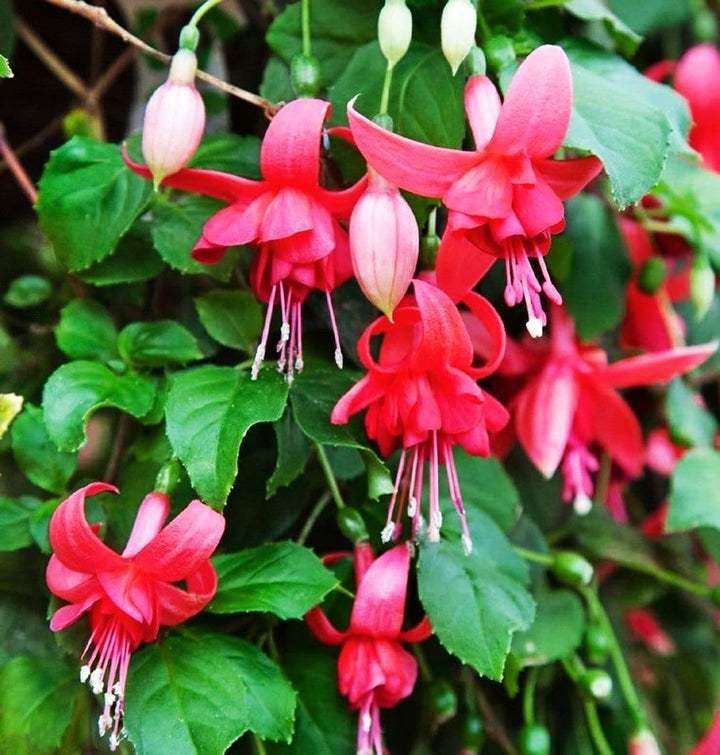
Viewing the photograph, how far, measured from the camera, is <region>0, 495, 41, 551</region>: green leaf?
0.61 m

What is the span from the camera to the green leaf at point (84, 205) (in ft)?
2.05

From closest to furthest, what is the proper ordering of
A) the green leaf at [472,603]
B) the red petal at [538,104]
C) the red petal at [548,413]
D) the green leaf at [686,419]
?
the red petal at [538,104] → the green leaf at [472,603] → the red petal at [548,413] → the green leaf at [686,419]

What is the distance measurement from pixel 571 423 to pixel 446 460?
0.24 m

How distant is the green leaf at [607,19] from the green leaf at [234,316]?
316 mm

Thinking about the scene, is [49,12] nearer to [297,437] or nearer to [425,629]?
[297,437]

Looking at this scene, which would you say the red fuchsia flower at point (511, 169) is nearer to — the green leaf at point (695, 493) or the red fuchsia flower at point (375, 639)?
the red fuchsia flower at point (375, 639)

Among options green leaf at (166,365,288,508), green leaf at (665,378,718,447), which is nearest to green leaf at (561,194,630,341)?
green leaf at (665,378,718,447)

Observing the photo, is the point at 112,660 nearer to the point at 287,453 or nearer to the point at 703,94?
the point at 287,453

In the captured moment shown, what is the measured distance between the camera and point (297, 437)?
63cm

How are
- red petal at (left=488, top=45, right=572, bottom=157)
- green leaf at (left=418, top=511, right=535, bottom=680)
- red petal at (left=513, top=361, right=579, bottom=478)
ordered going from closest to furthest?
red petal at (left=488, top=45, right=572, bottom=157) → green leaf at (left=418, top=511, right=535, bottom=680) → red petal at (left=513, top=361, right=579, bottom=478)

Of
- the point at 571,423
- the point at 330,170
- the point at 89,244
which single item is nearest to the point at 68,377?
the point at 89,244

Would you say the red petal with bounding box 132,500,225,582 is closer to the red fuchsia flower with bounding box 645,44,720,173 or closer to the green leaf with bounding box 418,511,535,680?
the green leaf with bounding box 418,511,535,680

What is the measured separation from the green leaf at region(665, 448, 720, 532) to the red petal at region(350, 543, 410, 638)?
0.31 meters

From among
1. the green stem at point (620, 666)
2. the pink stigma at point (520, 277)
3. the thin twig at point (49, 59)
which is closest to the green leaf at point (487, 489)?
the green stem at point (620, 666)
